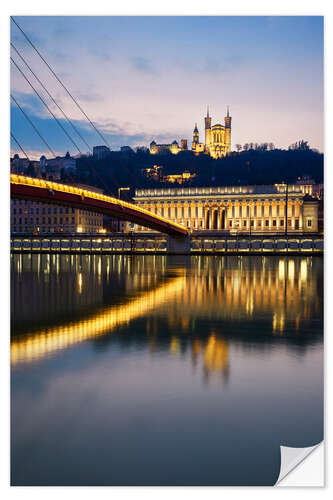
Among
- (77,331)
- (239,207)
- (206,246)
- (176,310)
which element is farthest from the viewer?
(239,207)

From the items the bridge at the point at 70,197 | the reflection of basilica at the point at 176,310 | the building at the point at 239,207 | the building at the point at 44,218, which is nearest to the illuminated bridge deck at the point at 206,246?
the bridge at the point at 70,197

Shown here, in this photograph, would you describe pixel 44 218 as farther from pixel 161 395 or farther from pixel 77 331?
pixel 161 395

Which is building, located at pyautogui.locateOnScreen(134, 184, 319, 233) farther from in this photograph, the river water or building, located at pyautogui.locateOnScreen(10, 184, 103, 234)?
the river water

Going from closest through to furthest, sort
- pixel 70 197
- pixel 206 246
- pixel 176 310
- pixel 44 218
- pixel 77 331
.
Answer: pixel 77 331, pixel 176 310, pixel 70 197, pixel 206 246, pixel 44 218

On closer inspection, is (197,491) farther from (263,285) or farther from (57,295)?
(263,285)

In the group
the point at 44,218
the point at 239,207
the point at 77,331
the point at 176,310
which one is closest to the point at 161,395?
the point at 77,331

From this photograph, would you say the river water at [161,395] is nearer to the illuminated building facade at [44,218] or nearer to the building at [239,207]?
the illuminated building facade at [44,218]

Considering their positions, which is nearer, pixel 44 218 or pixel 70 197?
pixel 70 197
